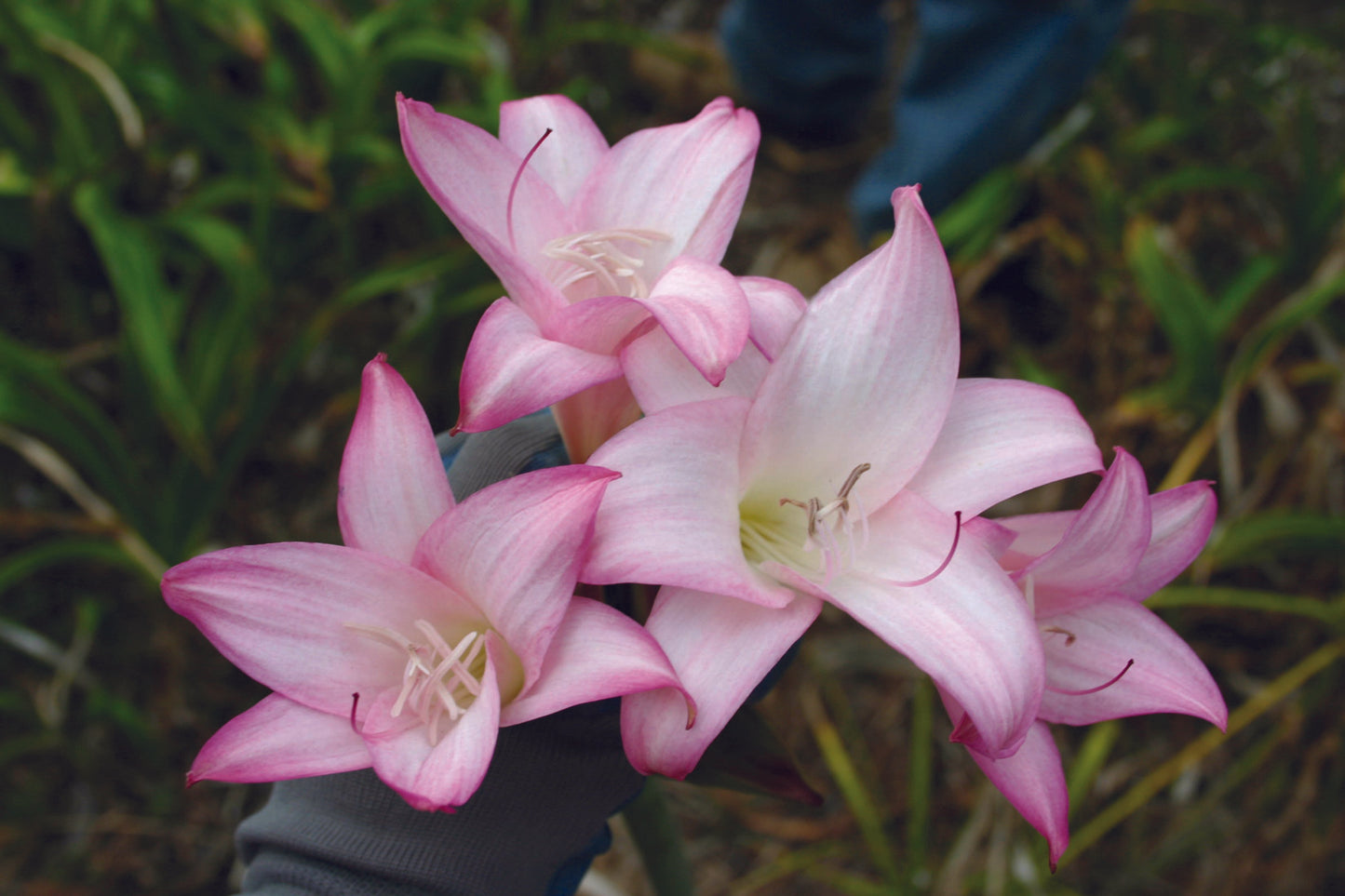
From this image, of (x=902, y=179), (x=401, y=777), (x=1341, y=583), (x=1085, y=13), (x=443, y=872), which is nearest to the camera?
(x=401, y=777)

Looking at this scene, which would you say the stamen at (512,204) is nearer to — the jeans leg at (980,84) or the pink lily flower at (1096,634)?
the pink lily flower at (1096,634)

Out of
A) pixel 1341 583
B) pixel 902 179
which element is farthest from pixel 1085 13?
pixel 1341 583

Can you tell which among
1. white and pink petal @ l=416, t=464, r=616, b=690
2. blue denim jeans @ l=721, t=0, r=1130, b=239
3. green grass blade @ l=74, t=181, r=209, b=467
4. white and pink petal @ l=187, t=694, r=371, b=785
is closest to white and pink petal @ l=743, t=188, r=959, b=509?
white and pink petal @ l=416, t=464, r=616, b=690

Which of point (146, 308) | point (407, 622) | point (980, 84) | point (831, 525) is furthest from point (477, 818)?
point (980, 84)

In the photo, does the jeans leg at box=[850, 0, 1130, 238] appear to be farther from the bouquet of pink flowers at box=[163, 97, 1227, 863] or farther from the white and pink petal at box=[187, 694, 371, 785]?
the white and pink petal at box=[187, 694, 371, 785]

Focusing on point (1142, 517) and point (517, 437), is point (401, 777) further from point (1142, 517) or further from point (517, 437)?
point (1142, 517)

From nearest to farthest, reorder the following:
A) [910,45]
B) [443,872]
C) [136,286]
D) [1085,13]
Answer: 1. [443,872]
2. [136,286]
3. [1085,13]
4. [910,45]

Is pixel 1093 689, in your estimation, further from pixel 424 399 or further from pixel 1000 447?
pixel 424 399
